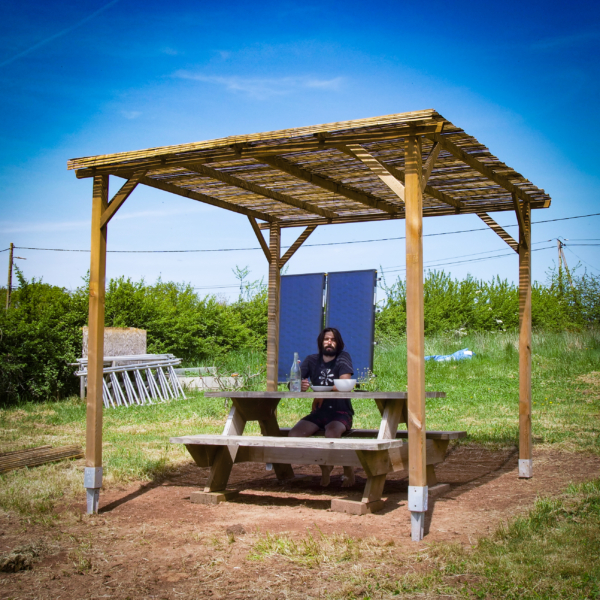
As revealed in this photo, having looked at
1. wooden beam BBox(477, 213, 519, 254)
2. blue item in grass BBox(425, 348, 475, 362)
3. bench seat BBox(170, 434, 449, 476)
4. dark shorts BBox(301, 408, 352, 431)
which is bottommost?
bench seat BBox(170, 434, 449, 476)

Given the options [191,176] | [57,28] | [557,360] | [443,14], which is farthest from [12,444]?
[57,28]

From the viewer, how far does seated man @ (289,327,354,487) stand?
612cm

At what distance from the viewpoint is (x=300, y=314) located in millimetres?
12609

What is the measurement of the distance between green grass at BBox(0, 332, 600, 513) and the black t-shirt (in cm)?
185

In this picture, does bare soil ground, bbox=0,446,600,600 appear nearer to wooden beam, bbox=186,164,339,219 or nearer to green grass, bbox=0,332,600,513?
green grass, bbox=0,332,600,513

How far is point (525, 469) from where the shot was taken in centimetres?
631

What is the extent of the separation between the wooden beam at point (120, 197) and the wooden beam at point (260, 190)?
436mm

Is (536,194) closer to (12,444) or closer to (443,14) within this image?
(12,444)

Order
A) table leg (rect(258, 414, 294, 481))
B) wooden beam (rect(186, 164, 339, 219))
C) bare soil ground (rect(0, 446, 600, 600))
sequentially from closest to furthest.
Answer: bare soil ground (rect(0, 446, 600, 600))
wooden beam (rect(186, 164, 339, 219))
table leg (rect(258, 414, 294, 481))

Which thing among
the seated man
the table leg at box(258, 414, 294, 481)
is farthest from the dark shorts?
the table leg at box(258, 414, 294, 481)

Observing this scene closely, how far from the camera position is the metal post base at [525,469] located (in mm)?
6304

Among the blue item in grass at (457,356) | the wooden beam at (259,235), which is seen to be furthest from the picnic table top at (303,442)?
the blue item in grass at (457,356)

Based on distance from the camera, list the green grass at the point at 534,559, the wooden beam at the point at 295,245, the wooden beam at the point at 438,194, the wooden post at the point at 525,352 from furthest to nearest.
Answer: the wooden beam at the point at 295,245 < the wooden post at the point at 525,352 < the wooden beam at the point at 438,194 < the green grass at the point at 534,559

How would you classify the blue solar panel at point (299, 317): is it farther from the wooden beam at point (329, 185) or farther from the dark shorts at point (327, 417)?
the dark shorts at point (327, 417)
